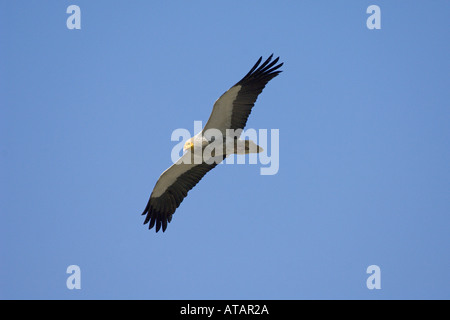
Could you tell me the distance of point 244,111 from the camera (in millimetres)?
11742

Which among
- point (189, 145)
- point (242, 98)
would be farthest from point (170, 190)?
point (242, 98)

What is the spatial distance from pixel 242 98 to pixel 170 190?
2706 millimetres

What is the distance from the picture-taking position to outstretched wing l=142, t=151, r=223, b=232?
1266cm

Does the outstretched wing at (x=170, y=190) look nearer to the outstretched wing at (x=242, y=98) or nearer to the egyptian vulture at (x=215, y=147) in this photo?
the egyptian vulture at (x=215, y=147)

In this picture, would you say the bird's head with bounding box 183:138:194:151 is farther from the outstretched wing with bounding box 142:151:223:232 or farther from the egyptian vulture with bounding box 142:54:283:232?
the outstretched wing with bounding box 142:151:223:232

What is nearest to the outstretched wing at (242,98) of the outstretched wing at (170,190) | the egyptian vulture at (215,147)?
the egyptian vulture at (215,147)

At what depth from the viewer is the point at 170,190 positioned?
12891 millimetres

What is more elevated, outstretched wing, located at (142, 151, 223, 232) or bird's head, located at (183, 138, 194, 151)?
bird's head, located at (183, 138, 194, 151)

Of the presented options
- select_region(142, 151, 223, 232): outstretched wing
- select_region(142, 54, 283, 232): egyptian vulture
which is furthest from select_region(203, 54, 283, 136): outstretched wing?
select_region(142, 151, 223, 232): outstretched wing

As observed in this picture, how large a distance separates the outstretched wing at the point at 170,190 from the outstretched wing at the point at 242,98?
4.18 ft

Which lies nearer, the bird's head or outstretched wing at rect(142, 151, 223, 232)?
the bird's head

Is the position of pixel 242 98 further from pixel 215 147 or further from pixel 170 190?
pixel 170 190
